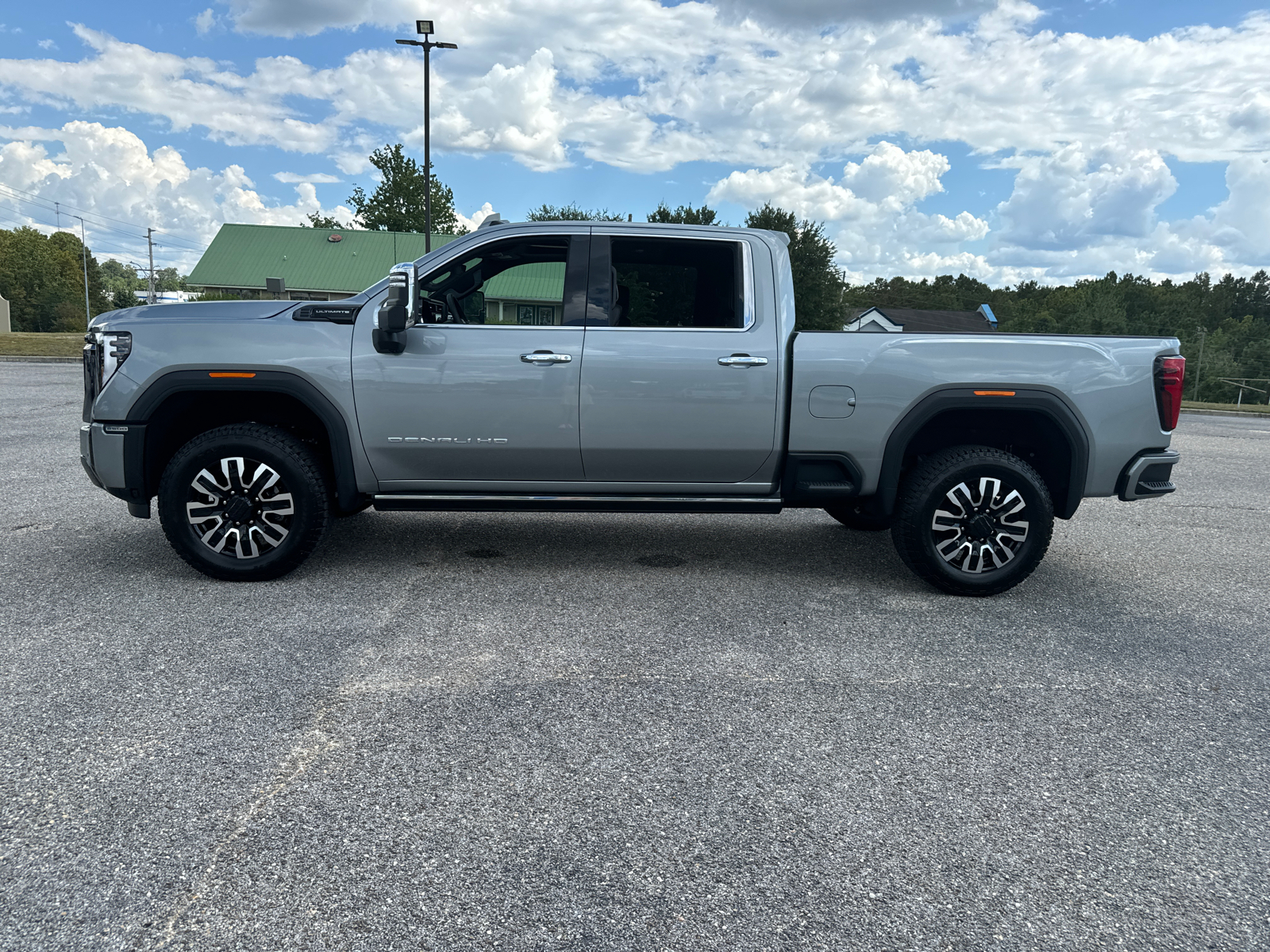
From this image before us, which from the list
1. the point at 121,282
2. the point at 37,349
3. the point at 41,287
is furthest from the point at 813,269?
the point at 121,282

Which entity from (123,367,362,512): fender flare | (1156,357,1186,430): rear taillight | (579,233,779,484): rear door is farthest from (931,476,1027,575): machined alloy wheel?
(123,367,362,512): fender flare

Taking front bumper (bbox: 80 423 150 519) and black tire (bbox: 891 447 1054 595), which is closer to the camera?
front bumper (bbox: 80 423 150 519)

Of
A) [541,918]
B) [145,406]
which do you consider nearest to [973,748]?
[541,918]

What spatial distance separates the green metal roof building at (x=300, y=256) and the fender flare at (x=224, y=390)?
48.5 m

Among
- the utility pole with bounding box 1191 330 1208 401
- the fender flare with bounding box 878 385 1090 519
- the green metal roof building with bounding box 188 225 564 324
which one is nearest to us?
the fender flare with bounding box 878 385 1090 519

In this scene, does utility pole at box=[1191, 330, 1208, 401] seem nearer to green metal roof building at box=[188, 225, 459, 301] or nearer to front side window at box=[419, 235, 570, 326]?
green metal roof building at box=[188, 225, 459, 301]

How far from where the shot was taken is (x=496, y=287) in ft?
17.4

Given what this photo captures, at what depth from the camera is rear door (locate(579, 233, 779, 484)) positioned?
4.94 metres

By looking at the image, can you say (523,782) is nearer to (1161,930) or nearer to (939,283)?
(1161,930)

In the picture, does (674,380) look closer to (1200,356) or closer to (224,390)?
(224,390)

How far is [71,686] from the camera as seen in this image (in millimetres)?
3600

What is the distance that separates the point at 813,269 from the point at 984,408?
5663 centimetres

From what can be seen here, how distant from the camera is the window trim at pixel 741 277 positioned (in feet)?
16.5

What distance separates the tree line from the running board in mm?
25091
